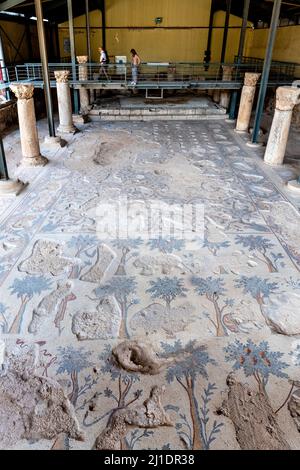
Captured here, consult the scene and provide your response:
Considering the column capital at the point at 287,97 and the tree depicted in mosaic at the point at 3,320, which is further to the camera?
the column capital at the point at 287,97

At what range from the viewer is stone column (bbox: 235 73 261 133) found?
9.43 meters

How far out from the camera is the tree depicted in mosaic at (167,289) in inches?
151

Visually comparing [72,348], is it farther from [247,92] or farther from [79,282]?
[247,92]

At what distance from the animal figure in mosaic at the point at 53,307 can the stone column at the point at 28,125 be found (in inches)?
179

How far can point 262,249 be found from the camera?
4.73 metres

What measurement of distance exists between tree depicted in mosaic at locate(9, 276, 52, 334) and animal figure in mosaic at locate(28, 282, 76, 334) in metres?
0.14

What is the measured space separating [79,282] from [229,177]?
14.4 ft

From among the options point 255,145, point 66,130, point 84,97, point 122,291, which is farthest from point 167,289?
point 84,97

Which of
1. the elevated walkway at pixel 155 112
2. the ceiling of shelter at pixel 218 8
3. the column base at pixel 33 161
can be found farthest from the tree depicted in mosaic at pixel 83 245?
the ceiling of shelter at pixel 218 8

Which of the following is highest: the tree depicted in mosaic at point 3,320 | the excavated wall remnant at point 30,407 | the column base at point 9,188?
the column base at point 9,188

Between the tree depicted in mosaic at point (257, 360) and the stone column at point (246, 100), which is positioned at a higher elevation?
the stone column at point (246, 100)

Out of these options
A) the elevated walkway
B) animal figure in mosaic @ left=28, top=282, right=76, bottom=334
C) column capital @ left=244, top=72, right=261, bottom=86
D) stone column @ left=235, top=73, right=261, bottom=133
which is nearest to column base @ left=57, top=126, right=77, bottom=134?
the elevated walkway

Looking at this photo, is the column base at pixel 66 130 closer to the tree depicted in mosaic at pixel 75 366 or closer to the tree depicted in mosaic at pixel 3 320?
the tree depicted in mosaic at pixel 3 320
